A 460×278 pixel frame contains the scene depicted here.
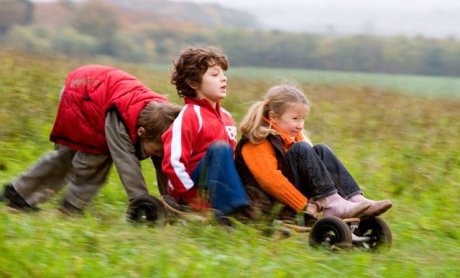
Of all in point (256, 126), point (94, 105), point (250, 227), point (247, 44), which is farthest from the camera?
point (247, 44)

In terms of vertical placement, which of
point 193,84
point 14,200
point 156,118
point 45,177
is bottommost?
point 14,200

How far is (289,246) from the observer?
593cm

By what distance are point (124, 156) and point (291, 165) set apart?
1.15m

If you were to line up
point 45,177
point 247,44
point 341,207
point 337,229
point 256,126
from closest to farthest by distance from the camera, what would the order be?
point 337,229
point 341,207
point 256,126
point 45,177
point 247,44

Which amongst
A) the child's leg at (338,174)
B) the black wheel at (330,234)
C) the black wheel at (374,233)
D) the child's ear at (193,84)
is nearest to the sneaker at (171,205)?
the child's ear at (193,84)

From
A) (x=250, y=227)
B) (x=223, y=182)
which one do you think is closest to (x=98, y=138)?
(x=223, y=182)

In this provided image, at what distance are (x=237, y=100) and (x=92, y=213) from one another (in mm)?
6101

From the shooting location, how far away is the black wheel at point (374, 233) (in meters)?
6.48

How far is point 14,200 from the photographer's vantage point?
7.09 m

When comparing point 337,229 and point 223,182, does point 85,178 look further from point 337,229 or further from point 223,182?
point 337,229

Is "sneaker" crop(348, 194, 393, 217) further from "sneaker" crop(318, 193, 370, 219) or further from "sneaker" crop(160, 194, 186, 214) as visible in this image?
"sneaker" crop(160, 194, 186, 214)

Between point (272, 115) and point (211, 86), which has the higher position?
point (211, 86)

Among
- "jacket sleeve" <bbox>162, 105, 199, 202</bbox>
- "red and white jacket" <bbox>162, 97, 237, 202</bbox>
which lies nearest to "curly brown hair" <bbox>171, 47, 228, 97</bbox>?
"red and white jacket" <bbox>162, 97, 237, 202</bbox>

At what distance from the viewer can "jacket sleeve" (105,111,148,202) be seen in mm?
6777
